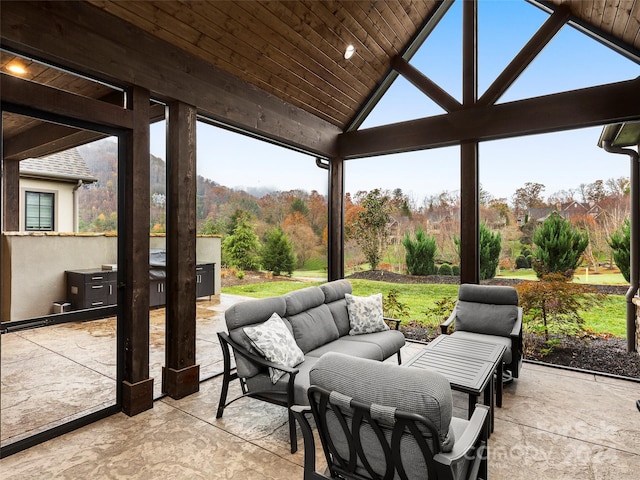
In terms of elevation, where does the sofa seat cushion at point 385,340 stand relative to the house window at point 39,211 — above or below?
below

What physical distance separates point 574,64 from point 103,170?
4.96 meters

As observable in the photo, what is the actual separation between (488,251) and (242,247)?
3103 mm

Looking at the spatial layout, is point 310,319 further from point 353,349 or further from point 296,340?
point 353,349

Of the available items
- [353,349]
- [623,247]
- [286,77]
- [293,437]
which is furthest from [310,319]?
[623,247]

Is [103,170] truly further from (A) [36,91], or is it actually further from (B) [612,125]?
(B) [612,125]

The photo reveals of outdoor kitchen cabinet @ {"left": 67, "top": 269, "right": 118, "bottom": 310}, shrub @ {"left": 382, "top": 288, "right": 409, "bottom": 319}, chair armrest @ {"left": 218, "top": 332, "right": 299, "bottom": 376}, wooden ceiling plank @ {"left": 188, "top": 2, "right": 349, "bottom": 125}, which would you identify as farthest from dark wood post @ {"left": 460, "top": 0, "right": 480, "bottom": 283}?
outdoor kitchen cabinet @ {"left": 67, "top": 269, "right": 118, "bottom": 310}

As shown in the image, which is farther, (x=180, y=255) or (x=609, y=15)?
(x=609, y=15)

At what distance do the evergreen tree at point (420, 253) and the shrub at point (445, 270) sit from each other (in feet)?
0.28

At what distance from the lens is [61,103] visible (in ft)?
8.57

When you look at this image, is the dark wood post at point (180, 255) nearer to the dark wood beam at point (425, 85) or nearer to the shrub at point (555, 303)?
the dark wood beam at point (425, 85)

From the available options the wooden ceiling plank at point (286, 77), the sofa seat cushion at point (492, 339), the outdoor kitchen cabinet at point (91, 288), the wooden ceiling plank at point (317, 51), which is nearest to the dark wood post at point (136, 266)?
the outdoor kitchen cabinet at point (91, 288)

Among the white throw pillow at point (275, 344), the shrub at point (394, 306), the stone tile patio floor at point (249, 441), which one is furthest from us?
the shrub at point (394, 306)

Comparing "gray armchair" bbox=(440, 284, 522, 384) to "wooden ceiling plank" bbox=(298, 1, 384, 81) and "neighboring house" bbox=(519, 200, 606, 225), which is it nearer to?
"neighboring house" bbox=(519, 200, 606, 225)

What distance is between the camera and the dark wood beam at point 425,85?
478cm
